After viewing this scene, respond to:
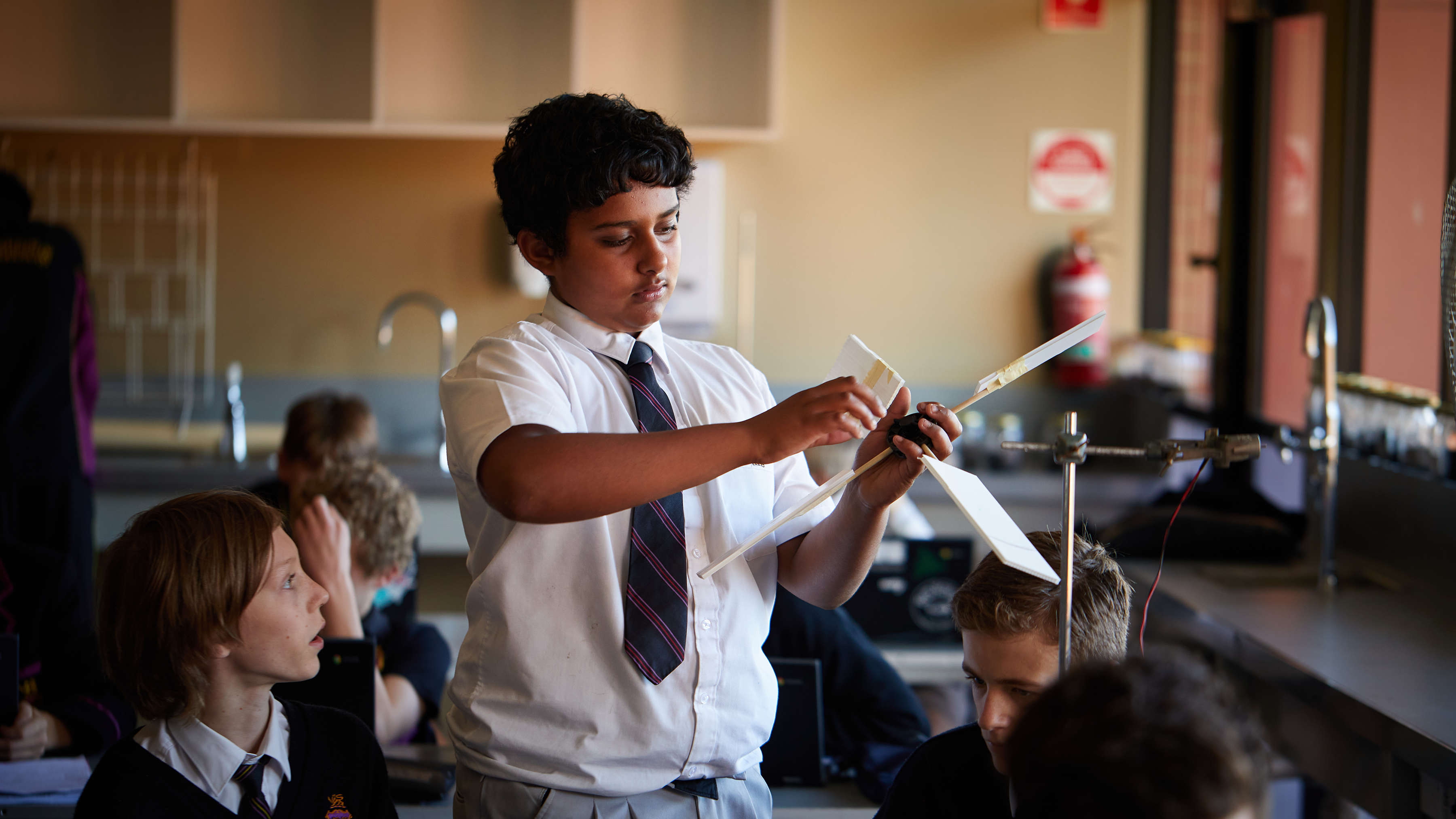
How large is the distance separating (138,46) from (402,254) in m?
1.01

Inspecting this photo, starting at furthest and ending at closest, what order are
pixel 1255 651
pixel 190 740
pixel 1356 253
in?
pixel 1356 253 < pixel 1255 651 < pixel 190 740

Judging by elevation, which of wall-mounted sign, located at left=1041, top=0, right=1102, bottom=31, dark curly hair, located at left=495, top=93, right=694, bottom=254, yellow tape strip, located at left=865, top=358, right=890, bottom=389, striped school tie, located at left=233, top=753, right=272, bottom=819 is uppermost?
wall-mounted sign, located at left=1041, top=0, right=1102, bottom=31

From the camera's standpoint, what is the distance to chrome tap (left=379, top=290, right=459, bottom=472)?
12.2ft

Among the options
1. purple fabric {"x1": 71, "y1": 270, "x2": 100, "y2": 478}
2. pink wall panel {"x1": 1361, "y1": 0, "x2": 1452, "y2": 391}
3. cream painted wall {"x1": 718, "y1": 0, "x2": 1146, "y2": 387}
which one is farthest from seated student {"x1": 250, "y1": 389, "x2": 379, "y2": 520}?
pink wall panel {"x1": 1361, "y1": 0, "x2": 1452, "y2": 391}

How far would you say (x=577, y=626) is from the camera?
1.09 meters

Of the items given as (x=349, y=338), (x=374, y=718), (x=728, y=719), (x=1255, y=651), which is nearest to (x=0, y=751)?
(x=374, y=718)

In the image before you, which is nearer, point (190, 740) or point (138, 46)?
point (190, 740)

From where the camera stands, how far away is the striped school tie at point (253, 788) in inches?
48.1

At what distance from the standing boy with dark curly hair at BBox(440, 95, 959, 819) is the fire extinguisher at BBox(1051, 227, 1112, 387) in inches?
110

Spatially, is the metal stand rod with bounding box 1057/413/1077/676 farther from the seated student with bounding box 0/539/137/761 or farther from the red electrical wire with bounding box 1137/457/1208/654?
the seated student with bounding box 0/539/137/761

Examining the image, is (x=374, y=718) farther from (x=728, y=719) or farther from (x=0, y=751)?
(x=728, y=719)

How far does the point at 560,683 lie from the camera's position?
1.07 meters

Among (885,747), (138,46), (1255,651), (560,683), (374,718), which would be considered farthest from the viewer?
(138,46)

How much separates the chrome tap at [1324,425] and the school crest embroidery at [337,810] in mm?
1821
